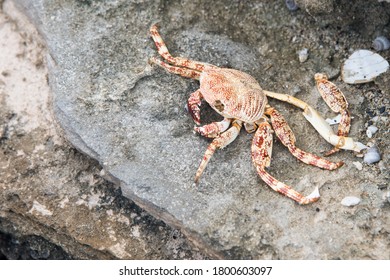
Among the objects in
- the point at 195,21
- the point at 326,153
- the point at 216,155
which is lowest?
the point at 326,153

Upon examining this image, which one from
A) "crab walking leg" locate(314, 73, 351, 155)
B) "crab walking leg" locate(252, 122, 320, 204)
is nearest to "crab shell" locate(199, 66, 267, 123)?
"crab walking leg" locate(252, 122, 320, 204)

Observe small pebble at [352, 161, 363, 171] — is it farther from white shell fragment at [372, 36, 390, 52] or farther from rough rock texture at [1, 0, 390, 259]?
white shell fragment at [372, 36, 390, 52]

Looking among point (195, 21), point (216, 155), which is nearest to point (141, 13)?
point (195, 21)

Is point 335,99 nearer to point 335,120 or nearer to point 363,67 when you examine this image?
point 335,120

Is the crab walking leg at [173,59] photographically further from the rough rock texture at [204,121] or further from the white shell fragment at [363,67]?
the white shell fragment at [363,67]

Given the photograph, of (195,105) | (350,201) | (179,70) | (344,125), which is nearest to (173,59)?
(179,70)

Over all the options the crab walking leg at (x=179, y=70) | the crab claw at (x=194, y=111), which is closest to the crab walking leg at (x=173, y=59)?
the crab walking leg at (x=179, y=70)

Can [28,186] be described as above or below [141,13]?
below

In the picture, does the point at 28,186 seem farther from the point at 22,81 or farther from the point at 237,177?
the point at 237,177
